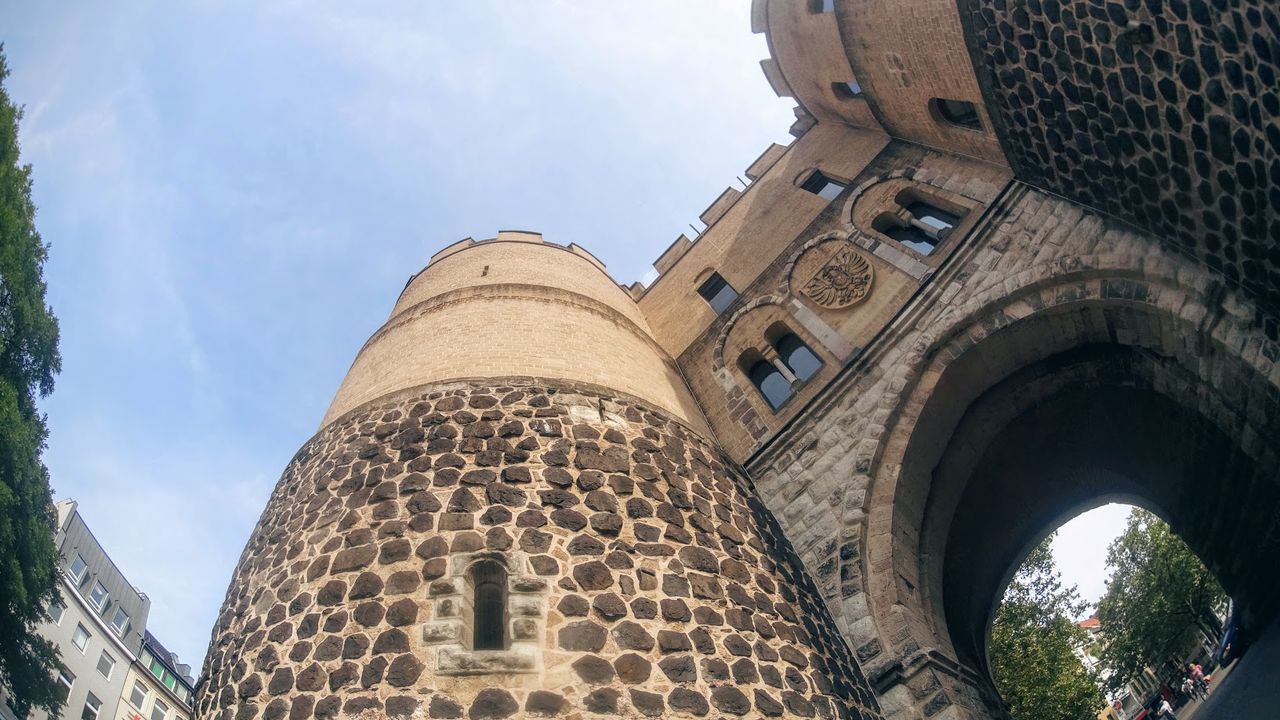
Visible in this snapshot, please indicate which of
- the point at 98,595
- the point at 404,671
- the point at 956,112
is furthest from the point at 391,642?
the point at 98,595

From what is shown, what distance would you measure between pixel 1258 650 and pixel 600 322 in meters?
11.2

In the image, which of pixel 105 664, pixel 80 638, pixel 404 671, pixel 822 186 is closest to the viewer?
pixel 404 671

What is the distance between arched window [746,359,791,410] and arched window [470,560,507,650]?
18.1 ft

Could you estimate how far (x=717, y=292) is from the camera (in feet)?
42.3

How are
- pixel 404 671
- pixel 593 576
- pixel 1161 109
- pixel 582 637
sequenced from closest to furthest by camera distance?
pixel 404 671 < pixel 582 637 < pixel 593 576 < pixel 1161 109

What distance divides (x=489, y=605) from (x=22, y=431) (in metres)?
9.21

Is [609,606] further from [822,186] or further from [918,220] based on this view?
[822,186]

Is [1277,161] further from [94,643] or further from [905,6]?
[94,643]

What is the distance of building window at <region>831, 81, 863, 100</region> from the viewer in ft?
Result: 45.0

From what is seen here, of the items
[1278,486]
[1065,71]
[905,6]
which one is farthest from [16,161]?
[1278,486]

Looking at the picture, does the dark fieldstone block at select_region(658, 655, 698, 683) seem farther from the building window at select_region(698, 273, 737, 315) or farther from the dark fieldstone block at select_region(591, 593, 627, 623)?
the building window at select_region(698, 273, 737, 315)

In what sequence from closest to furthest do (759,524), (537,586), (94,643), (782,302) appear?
(537,586)
(759,524)
(782,302)
(94,643)

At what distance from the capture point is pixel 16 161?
1109cm

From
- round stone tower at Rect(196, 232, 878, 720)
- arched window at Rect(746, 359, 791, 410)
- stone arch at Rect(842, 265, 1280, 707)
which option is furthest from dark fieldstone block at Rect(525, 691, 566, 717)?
arched window at Rect(746, 359, 791, 410)
